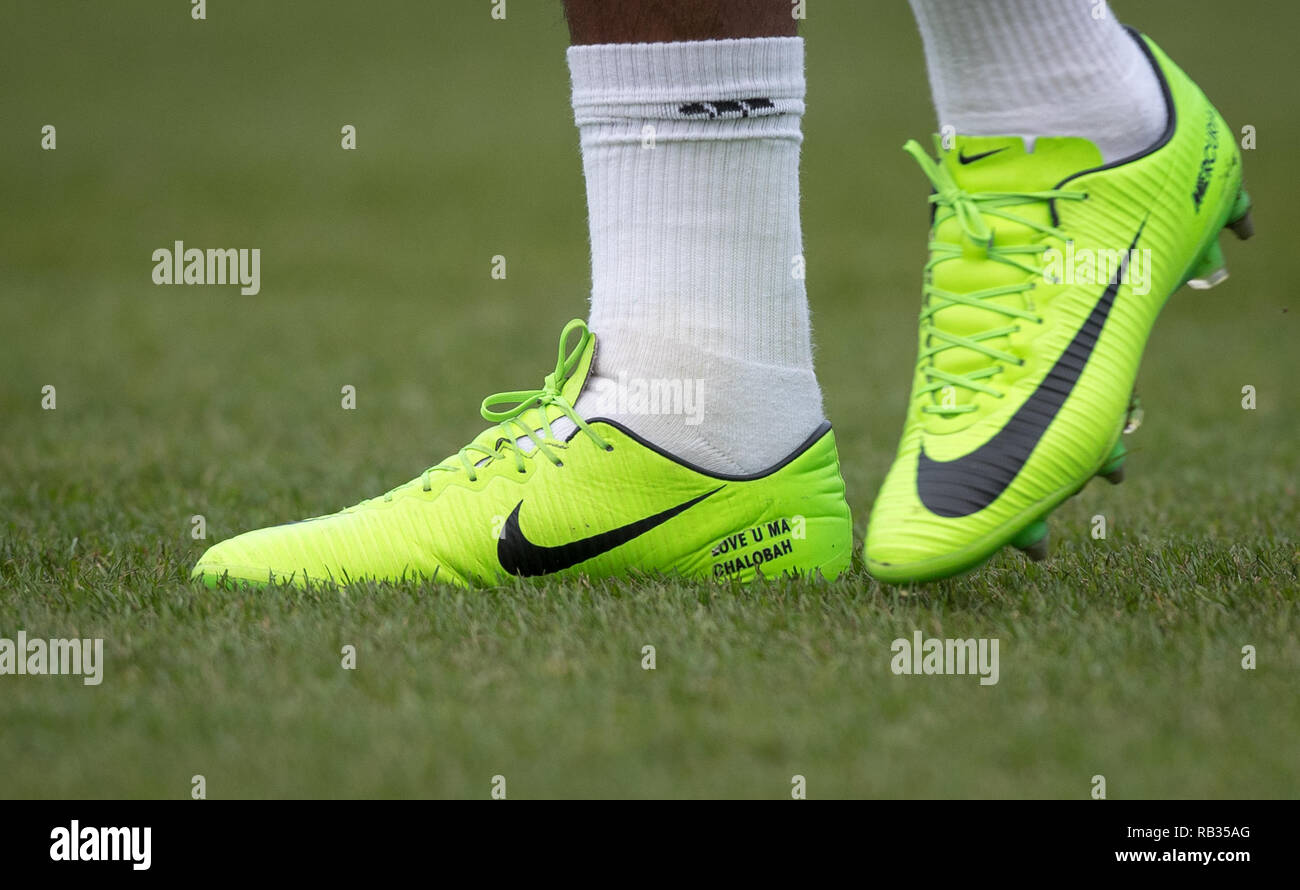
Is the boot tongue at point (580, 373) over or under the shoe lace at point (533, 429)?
over

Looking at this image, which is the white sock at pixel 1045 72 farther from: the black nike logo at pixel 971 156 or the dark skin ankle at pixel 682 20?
the dark skin ankle at pixel 682 20

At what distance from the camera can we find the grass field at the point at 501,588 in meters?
1.05

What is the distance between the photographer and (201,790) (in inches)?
39.8

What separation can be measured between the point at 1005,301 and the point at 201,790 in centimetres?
94

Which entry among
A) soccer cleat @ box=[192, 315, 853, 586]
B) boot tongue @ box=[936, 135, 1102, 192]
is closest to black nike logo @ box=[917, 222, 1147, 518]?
boot tongue @ box=[936, 135, 1102, 192]

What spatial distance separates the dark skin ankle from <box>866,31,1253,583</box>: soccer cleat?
0.26 metres

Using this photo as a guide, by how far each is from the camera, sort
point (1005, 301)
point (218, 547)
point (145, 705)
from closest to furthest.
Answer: point (145, 705) → point (1005, 301) → point (218, 547)

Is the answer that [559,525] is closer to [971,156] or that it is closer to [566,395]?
[566,395]

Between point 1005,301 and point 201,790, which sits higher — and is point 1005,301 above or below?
above

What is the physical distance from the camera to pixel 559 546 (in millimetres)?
1572

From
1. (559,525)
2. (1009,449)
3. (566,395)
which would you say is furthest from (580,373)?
(1009,449)

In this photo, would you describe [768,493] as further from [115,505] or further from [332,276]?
[332,276]

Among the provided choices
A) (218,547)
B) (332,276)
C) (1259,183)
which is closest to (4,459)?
(218,547)

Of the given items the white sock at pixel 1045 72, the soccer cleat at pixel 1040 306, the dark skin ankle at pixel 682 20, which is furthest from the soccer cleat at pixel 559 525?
the white sock at pixel 1045 72
